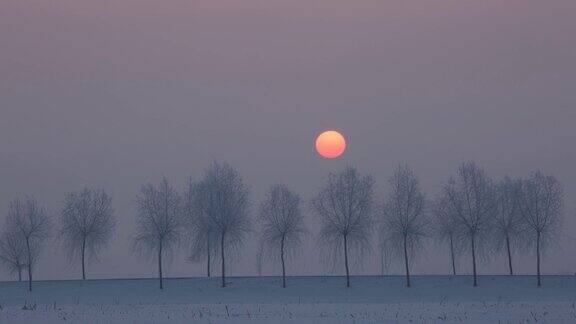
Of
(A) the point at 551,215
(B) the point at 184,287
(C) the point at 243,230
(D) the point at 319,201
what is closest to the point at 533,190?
(A) the point at 551,215

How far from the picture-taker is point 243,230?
73.3 m

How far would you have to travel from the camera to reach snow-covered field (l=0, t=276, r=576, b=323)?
Answer: 41250 mm

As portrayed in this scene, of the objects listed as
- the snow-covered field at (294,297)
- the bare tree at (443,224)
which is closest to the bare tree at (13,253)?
the snow-covered field at (294,297)

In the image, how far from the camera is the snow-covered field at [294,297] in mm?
41250

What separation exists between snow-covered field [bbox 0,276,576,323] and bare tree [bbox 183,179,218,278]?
95.2 inches

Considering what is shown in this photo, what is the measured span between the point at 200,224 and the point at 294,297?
1292cm

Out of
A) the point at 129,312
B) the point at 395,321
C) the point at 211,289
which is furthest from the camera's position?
the point at 211,289

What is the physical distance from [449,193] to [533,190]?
6660 millimetres

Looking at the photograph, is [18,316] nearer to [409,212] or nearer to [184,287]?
[184,287]

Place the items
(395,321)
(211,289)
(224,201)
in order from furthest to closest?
1. (224,201)
2. (211,289)
3. (395,321)

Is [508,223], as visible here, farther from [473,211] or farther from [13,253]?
[13,253]

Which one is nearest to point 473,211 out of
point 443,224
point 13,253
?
point 443,224

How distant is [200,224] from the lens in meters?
74.0

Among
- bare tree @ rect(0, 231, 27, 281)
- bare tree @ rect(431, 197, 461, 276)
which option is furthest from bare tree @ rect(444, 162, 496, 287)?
bare tree @ rect(0, 231, 27, 281)
